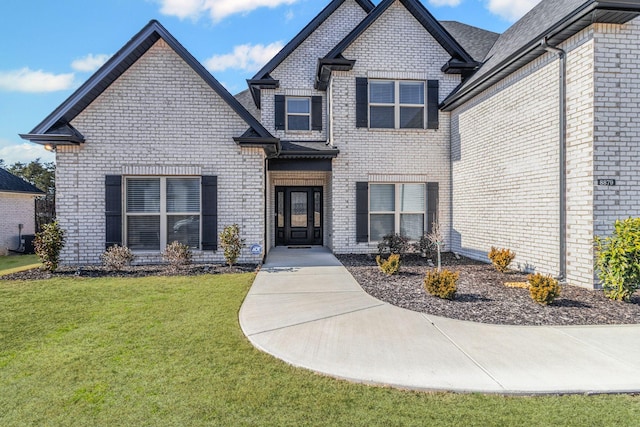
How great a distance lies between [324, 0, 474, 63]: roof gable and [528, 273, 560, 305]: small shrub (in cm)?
810

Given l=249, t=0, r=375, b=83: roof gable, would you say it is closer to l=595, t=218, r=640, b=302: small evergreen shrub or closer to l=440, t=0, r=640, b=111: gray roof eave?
l=440, t=0, r=640, b=111: gray roof eave

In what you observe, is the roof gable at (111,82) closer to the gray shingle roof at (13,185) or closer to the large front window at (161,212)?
the large front window at (161,212)

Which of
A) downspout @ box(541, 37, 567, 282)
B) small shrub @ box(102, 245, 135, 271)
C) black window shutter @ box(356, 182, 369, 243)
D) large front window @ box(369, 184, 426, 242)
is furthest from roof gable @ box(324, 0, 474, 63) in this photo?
small shrub @ box(102, 245, 135, 271)

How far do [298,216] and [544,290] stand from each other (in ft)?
29.8

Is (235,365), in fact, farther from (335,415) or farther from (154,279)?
(154,279)

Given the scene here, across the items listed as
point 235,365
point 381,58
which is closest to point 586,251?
point 235,365

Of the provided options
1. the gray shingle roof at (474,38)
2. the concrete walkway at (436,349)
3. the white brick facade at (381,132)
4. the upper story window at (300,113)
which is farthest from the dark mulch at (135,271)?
the gray shingle roof at (474,38)

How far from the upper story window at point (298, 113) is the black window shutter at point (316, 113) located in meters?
0.12

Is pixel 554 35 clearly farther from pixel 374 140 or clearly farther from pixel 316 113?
pixel 316 113

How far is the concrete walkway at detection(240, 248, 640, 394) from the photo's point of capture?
10.2 feet

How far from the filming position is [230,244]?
350 inches

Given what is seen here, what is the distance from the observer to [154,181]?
9289 millimetres

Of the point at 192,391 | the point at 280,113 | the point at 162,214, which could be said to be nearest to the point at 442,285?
the point at 192,391

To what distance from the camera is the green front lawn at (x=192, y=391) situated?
2602mm
